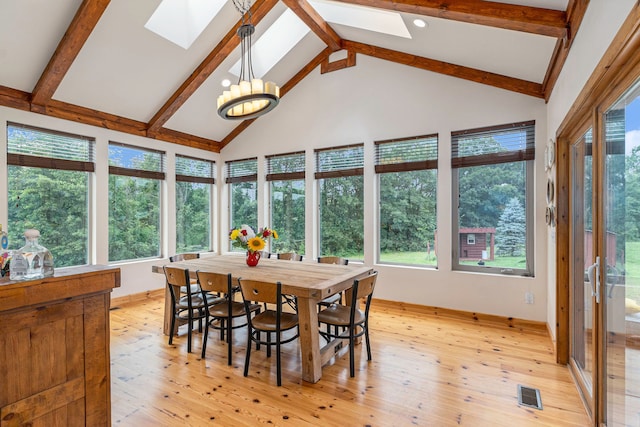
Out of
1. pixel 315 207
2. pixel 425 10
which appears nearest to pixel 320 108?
pixel 315 207

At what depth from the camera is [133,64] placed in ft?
13.4

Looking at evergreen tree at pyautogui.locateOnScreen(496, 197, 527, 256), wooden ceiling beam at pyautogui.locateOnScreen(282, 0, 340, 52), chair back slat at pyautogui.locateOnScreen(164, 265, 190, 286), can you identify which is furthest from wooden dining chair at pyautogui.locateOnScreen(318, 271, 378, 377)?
wooden ceiling beam at pyautogui.locateOnScreen(282, 0, 340, 52)

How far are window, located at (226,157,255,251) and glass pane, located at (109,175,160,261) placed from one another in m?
1.39

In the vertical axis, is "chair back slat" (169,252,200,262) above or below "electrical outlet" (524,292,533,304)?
above

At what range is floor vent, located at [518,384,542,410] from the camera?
230 centimetres

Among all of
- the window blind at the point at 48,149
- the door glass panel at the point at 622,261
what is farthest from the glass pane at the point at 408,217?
the window blind at the point at 48,149

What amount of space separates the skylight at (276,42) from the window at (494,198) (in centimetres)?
273

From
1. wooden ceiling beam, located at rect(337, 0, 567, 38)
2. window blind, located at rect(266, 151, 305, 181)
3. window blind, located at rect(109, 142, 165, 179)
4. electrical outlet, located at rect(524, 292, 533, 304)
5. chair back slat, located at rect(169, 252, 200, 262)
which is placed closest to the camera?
wooden ceiling beam, located at rect(337, 0, 567, 38)

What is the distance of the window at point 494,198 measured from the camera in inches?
152

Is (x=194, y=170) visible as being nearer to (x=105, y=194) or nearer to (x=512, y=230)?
(x=105, y=194)

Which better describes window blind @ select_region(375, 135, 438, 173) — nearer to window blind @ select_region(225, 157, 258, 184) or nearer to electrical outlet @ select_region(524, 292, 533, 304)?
electrical outlet @ select_region(524, 292, 533, 304)

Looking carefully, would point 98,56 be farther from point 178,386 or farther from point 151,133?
point 178,386

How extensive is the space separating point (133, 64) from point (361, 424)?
4.63 metres

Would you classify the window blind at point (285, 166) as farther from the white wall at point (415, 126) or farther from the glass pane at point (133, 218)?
the glass pane at point (133, 218)
